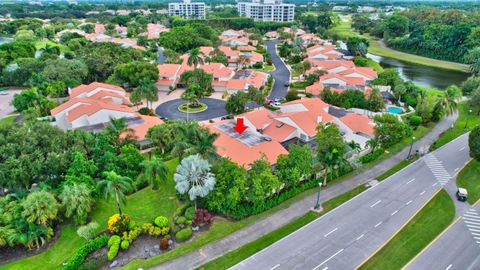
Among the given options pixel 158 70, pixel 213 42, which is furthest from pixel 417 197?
pixel 213 42

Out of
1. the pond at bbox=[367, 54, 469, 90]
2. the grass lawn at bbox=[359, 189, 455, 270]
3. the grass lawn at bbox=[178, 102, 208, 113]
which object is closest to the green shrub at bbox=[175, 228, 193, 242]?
the grass lawn at bbox=[359, 189, 455, 270]

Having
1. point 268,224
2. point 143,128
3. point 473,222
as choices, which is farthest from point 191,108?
point 473,222

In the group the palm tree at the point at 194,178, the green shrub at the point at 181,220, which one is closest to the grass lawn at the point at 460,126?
the palm tree at the point at 194,178

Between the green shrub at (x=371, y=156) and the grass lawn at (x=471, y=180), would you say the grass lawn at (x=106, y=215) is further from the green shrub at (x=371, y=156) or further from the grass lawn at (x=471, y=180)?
the grass lawn at (x=471, y=180)

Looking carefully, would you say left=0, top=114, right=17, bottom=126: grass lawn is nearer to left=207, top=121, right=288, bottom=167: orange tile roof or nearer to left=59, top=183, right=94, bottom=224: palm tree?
left=59, top=183, right=94, bottom=224: palm tree

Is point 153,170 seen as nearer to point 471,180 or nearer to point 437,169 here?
point 437,169

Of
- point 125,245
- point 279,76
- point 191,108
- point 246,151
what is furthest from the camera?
point 279,76

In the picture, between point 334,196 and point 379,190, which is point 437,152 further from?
point 334,196
